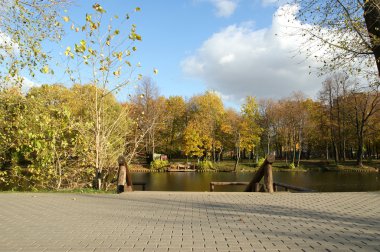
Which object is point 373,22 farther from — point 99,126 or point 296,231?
point 99,126

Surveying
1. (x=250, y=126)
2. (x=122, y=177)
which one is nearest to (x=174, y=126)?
(x=250, y=126)

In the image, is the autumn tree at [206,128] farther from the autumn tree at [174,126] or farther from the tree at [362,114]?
the tree at [362,114]

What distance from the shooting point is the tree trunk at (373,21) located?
9.33 m

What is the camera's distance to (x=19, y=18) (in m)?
8.86

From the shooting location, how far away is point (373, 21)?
9727 millimetres

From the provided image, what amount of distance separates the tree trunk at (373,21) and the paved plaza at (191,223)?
4247 mm

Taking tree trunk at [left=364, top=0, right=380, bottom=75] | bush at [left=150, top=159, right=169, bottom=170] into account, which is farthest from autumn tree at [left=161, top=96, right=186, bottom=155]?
tree trunk at [left=364, top=0, right=380, bottom=75]

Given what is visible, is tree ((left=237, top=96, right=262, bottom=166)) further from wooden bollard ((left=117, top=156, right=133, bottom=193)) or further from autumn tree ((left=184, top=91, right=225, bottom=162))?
wooden bollard ((left=117, top=156, right=133, bottom=193))

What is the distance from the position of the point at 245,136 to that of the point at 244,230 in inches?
1836

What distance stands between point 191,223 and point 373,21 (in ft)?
24.7

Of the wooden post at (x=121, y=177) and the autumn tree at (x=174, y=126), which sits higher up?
the autumn tree at (x=174, y=126)

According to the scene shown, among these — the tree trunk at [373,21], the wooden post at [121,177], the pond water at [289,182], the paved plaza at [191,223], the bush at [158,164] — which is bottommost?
the pond water at [289,182]

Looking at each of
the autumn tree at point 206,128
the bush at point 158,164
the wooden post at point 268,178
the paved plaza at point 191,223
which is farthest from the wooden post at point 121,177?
the autumn tree at point 206,128

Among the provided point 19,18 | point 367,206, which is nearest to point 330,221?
point 367,206
